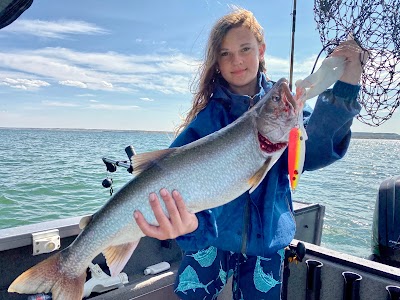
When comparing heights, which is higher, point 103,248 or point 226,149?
point 226,149

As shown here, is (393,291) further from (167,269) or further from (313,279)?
(167,269)

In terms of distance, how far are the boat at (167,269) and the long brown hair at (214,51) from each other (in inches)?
63.3

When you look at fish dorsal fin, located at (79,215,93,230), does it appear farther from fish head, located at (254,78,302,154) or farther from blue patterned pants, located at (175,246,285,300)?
fish head, located at (254,78,302,154)

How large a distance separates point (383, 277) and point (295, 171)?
1.29 meters

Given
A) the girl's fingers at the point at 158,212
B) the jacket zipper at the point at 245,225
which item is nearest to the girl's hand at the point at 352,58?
the jacket zipper at the point at 245,225

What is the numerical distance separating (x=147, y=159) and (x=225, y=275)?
115cm

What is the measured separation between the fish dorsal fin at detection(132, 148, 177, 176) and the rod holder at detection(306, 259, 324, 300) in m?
1.76

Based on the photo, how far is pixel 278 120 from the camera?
2.48 meters

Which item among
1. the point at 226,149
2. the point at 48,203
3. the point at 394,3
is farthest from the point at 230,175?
the point at 48,203

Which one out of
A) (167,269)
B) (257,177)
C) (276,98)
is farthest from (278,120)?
(167,269)

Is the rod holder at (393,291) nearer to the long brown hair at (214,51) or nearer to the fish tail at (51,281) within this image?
the long brown hair at (214,51)

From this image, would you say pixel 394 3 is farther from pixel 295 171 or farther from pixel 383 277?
pixel 383 277

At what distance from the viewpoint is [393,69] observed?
3.04m

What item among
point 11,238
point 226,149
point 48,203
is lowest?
point 48,203
